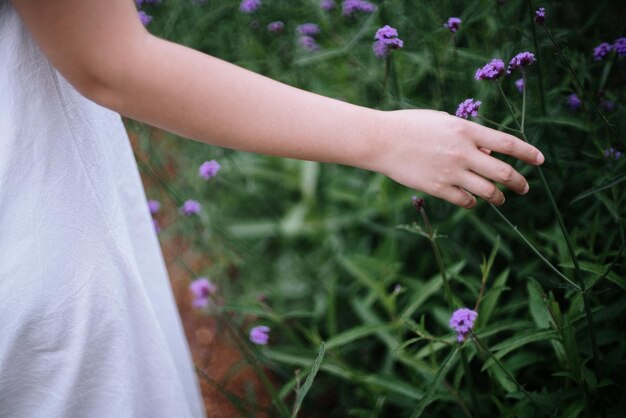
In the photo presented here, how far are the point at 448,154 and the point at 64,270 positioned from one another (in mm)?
508

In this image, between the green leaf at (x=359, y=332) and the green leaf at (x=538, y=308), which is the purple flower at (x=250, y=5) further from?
the green leaf at (x=538, y=308)

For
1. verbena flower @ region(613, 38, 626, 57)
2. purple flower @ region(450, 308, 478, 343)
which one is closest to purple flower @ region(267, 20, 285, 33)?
verbena flower @ region(613, 38, 626, 57)

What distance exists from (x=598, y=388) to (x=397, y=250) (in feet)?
2.26

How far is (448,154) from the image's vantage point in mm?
645

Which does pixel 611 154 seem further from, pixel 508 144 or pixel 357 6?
pixel 357 6

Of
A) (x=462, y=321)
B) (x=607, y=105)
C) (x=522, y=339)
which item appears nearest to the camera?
(x=462, y=321)

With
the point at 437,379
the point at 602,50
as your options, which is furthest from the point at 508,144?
the point at 602,50

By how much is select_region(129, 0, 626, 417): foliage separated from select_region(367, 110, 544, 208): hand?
18cm

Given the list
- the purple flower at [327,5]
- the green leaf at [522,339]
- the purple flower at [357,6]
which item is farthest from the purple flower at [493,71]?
the purple flower at [327,5]

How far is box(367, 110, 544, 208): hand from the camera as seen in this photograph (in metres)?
0.64

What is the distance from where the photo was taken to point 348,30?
5.31 feet

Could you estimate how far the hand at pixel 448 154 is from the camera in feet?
2.11

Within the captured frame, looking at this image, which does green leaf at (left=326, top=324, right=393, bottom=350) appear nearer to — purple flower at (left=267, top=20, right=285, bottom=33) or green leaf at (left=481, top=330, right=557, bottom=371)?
green leaf at (left=481, top=330, right=557, bottom=371)

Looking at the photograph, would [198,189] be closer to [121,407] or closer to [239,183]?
[239,183]
